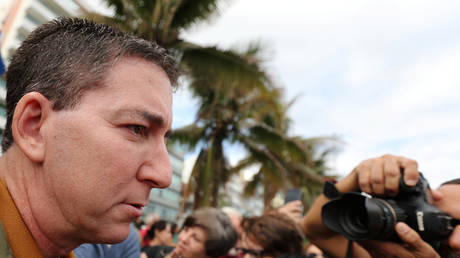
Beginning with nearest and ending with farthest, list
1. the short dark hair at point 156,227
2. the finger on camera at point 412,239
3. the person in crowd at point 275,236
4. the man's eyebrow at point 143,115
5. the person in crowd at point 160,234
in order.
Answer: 1. the man's eyebrow at point 143,115
2. the finger on camera at point 412,239
3. the person in crowd at point 275,236
4. the person in crowd at point 160,234
5. the short dark hair at point 156,227

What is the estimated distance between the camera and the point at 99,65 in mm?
1028

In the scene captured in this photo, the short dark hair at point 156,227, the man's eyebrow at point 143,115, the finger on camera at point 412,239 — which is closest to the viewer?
the man's eyebrow at point 143,115

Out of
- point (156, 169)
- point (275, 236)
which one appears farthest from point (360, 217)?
point (275, 236)

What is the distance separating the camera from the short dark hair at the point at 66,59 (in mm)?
1003

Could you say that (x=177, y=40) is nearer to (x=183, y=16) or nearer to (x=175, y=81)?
(x=183, y=16)

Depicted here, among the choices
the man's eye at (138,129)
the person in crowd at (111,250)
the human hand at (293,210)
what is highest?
the man's eye at (138,129)

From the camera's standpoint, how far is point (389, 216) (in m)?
1.48

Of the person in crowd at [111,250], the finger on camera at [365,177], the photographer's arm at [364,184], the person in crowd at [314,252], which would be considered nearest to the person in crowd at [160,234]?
the person in crowd at [314,252]

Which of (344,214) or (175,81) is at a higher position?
(175,81)

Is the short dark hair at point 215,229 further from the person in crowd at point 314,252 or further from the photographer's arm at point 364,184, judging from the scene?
the photographer's arm at point 364,184

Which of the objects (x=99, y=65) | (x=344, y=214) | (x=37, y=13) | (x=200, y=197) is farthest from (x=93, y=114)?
(x=37, y=13)

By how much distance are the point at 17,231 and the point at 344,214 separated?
1349 millimetres

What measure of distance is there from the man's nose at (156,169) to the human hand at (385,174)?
1009 mm

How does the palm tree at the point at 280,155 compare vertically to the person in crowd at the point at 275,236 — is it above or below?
above
